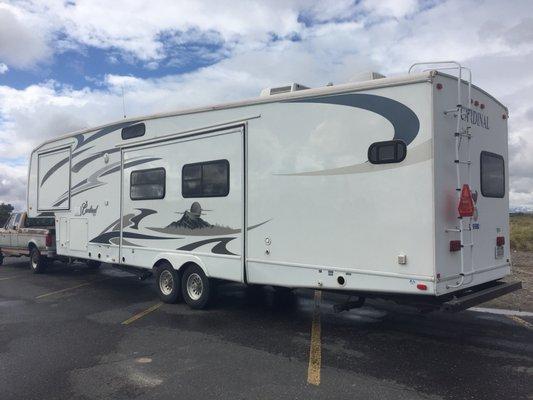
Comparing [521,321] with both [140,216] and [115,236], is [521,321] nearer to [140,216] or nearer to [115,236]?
[140,216]

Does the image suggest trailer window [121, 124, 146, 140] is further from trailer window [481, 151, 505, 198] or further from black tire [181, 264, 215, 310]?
trailer window [481, 151, 505, 198]

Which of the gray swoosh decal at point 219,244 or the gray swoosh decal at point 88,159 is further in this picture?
the gray swoosh decal at point 88,159

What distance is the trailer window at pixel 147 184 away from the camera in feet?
28.4

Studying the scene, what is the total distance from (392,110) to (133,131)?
5286 mm

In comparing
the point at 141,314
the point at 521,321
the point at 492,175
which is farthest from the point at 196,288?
the point at 521,321

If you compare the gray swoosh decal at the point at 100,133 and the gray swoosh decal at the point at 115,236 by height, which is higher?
the gray swoosh decal at the point at 100,133

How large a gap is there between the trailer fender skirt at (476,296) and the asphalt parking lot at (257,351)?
63cm

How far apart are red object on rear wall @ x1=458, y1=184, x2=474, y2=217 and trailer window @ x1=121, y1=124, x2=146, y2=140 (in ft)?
18.9

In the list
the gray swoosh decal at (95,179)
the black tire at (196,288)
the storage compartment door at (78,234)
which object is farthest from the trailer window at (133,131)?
the black tire at (196,288)

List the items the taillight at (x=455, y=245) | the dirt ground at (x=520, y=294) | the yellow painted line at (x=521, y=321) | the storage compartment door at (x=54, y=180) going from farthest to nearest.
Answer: the storage compartment door at (x=54, y=180) < the dirt ground at (x=520, y=294) < the yellow painted line at (x=521, y=321) < the taillight at (x=455, y=245)

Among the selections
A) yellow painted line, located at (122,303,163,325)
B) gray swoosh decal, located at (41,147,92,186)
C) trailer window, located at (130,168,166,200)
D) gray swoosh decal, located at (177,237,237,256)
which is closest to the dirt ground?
gray swoosh decal, located at (177,237,237,256)

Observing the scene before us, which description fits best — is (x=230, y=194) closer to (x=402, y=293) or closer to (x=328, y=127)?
(x=328, y=127)

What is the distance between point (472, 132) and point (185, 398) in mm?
4695

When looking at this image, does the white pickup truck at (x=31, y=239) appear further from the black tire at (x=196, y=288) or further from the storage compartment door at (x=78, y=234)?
the black tire at (x=196, y=288)
